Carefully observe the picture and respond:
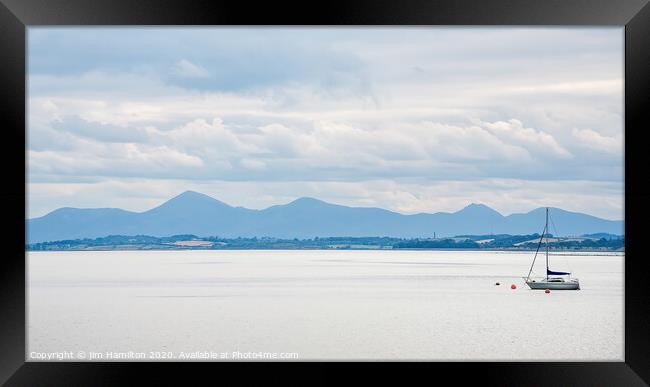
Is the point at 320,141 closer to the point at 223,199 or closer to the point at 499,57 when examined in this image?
the point at 499,57

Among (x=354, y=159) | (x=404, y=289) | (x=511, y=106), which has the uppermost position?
(x=511, y=106)

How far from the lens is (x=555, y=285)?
16.8m

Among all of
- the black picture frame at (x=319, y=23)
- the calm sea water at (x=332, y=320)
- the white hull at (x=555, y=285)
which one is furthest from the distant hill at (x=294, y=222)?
the black picture frame at (x=319, y=23)

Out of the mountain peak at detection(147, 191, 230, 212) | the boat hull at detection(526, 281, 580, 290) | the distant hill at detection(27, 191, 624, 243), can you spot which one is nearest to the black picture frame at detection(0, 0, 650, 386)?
the boat hull at detection(526, 281, 580, 290)

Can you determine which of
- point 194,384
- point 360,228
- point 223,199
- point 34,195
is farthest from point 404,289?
point 223,199

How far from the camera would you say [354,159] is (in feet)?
149

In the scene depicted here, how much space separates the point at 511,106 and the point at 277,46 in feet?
51.3

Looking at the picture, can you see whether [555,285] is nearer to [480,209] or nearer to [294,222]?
[480,209]

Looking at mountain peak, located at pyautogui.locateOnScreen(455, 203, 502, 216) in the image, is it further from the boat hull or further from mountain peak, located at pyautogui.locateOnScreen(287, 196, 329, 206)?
the boat hull

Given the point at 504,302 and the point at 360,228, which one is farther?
the point at 360,228

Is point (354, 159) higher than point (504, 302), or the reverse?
point (354, 159)

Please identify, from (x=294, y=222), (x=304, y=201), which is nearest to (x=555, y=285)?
(x=294, y=222)

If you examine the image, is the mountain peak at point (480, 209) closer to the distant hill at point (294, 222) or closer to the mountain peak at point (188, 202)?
the distant hill at point (294, 222)

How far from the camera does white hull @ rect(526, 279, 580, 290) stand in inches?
646
